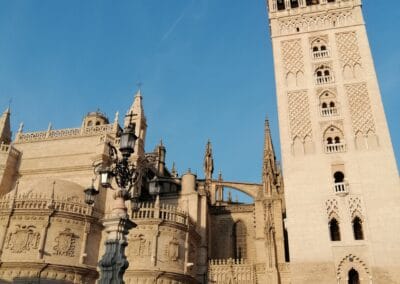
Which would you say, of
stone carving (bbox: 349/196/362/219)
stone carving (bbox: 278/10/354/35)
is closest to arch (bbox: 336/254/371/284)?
stone carving (bbox: 349/196/362/219)

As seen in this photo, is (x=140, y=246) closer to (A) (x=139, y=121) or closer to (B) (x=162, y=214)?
(B) (x=162, y=214)

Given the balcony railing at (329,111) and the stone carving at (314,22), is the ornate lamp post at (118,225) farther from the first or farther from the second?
the stone carving at (314,22)

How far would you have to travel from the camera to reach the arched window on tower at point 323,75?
27.2 meters

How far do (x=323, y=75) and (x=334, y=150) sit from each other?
18.2ft

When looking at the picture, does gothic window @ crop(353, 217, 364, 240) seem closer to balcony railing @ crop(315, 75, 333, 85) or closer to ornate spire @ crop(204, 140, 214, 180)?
balcony railing @ crop(315, 75, 333, 85)

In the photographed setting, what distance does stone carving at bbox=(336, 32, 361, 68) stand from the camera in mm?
27406

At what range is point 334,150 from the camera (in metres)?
25.0

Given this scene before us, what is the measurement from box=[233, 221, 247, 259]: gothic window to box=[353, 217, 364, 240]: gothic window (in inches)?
425

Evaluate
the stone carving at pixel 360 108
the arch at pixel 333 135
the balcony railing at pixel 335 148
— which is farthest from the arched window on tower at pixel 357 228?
the stone carving at pixel 360 108

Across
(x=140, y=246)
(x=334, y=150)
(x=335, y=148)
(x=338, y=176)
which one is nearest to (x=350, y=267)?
(x=338, y=176)

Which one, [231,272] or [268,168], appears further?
[268,168]

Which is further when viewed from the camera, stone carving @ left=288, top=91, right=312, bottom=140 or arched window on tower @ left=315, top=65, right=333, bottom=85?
arched window on tower @ left=315, top=65, right=333, bottom=85

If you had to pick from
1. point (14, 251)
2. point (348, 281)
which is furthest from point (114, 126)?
point (348, 281)

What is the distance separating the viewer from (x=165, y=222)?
86.8 feet
